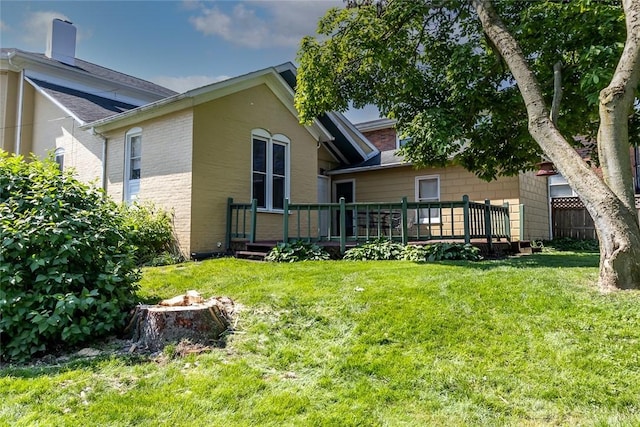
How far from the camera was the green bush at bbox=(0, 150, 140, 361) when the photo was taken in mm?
3857

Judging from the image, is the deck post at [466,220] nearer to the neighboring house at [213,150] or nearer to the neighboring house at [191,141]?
the neighboring house at [213,150]

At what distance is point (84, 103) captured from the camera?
12828 mm

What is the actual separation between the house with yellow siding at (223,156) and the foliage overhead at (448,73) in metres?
1.75

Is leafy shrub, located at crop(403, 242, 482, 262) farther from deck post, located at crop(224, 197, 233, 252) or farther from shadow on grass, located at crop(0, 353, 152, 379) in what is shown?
shadow on grass, located at crop(0, 353, 152, 379)

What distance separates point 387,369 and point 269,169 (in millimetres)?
8052

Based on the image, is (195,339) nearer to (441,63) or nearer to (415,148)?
(415,148)

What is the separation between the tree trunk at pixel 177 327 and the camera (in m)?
4.02

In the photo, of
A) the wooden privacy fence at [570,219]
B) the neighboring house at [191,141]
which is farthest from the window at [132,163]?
the wooden privacy fence at [570,219]

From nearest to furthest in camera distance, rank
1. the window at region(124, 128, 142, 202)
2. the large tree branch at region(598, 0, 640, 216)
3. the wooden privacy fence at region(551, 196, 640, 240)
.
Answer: the large tree branch at region(598, 0, 640, 216) < the window at region(124, 128, 142, 202) < the wooden privacy fence at region(551, 196, 640, 240)

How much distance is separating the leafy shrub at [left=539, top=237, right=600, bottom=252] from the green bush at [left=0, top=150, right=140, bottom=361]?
1081cm

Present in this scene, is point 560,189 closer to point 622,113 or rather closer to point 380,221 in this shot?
point 380,221

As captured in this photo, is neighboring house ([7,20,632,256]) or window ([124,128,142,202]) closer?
neighboring house ([7,20,632,256])

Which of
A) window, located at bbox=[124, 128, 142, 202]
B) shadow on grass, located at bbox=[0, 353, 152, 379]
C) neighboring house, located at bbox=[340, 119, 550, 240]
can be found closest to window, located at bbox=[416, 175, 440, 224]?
neighboring house, located at bbox=[340, 119, 550, 240]

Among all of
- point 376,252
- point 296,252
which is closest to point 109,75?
point 296,252
